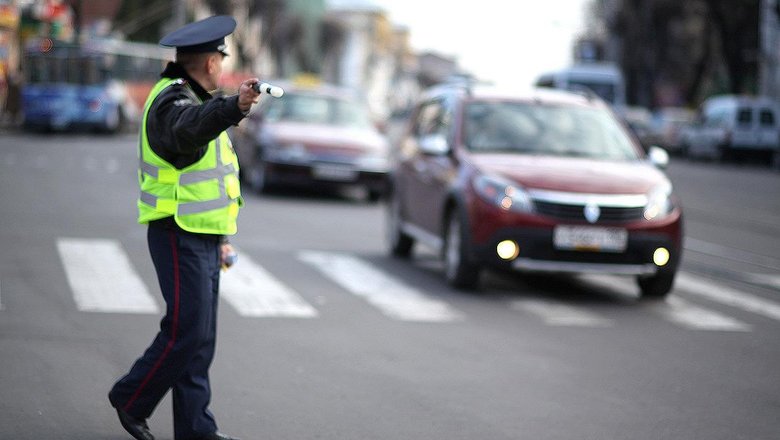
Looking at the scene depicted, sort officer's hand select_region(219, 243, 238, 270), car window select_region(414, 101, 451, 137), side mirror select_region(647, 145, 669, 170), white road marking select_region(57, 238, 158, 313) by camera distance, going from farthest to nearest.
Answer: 1. car window select_region(414, 101, 451, 137)
2. side mirror select_region(647, 145, 669, 170)
3. white road marking select_region(57, 238, 158, 313)
4. officer's hand select_region(219, 243, 238, 270)

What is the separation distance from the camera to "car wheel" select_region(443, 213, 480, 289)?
10.7 m

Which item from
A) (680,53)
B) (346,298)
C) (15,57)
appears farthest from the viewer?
(680,53)

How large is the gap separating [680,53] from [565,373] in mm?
73603

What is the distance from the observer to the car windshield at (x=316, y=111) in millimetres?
21531

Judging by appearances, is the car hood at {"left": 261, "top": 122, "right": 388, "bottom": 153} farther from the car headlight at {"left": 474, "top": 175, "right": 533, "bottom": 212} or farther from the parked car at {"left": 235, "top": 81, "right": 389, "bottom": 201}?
the car headlight at {"left": 474, "top": 175, "right": 533, "bottom": 212}

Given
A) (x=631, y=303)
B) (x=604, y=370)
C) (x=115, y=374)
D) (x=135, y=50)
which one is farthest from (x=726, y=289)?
(x=135, y=50)

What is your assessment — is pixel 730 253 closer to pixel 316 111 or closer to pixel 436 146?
pixel 436 146

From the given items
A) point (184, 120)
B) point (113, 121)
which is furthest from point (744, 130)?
point (184, 120)

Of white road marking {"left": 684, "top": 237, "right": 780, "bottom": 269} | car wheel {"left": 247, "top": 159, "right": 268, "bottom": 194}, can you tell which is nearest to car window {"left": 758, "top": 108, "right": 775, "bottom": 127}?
Result: car wheel {"left": 247, "top": 159, "right": 268, "bottom": 194}

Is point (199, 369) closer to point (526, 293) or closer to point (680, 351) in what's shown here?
point (680, 351)

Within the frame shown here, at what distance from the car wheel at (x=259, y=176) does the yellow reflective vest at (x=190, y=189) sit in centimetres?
1513

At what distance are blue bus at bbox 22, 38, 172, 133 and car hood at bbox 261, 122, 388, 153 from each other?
945 inches

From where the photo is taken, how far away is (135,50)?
49719 millimetres

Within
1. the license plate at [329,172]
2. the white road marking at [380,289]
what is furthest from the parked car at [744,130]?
the white road marking at [380,289]
